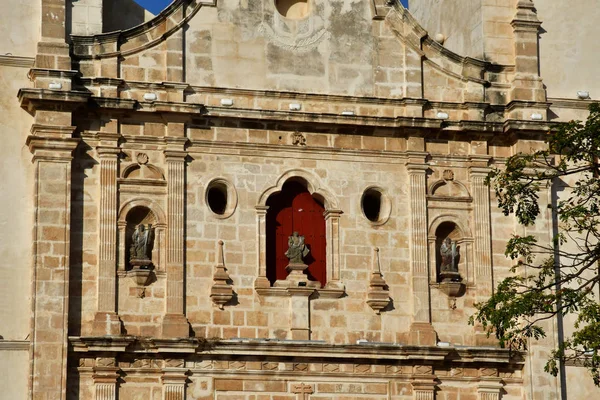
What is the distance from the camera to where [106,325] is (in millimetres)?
25266

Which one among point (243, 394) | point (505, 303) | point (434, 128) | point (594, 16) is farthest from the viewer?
point (594, 16)

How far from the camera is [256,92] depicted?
1064 inches

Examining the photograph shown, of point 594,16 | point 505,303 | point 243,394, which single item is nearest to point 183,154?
point 243,394

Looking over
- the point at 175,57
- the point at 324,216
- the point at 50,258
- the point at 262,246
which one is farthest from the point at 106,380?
the point at 175,57

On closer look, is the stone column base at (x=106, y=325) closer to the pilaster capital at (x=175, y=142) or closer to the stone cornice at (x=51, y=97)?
the pilaster capital at (x=175, y=142)

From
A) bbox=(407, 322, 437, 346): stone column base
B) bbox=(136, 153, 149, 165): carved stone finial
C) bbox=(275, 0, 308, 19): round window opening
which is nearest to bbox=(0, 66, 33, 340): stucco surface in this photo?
bbox=(136, 153, 149, 165): carved stone finial

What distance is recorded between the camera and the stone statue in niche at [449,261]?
89.1ft

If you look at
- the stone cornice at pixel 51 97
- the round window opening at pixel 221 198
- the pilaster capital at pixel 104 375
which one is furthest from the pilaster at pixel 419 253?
the stone cornice at pixel 51 97

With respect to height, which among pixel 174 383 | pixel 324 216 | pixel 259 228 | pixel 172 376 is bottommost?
pixel 174 383

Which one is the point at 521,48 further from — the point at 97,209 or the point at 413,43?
the point at 97,209

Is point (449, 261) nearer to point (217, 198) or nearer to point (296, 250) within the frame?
point (296, 250)

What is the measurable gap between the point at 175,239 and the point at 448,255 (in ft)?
15.4

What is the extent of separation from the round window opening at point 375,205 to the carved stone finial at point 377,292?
80 cm

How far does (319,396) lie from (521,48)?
7325 millimetres
